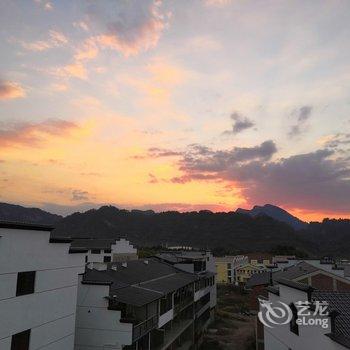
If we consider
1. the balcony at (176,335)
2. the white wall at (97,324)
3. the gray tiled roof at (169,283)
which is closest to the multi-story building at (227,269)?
the gray tiled roof at (169,283)

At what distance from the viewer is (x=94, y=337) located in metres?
23.1

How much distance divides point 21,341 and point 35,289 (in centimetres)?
233

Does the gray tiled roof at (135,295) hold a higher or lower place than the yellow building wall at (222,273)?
higher

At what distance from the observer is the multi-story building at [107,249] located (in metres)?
54.1

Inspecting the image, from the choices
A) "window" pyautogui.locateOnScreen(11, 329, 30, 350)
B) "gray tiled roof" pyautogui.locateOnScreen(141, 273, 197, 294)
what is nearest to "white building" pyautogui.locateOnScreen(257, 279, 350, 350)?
"gray tiled roof" pyautogui.locateOnScreen(141, 273, 197, 294)

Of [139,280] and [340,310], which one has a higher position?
[340,310]

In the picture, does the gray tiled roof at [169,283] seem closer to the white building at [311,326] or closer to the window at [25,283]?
the white building at [311,326]

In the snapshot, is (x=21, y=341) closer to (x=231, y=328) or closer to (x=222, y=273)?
(x=231, y=328)

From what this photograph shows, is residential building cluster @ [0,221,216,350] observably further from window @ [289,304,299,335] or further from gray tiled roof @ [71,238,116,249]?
gray tiled roof @ [71,238,116,249]

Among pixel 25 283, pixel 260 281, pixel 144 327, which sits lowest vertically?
pixel 144 327

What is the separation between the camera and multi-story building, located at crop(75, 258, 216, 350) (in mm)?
23094

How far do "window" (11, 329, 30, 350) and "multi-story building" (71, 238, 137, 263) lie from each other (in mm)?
35856

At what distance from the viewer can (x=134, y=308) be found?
89.0ft

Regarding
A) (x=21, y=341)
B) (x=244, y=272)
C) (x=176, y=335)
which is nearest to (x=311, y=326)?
(x=21, y=341)
